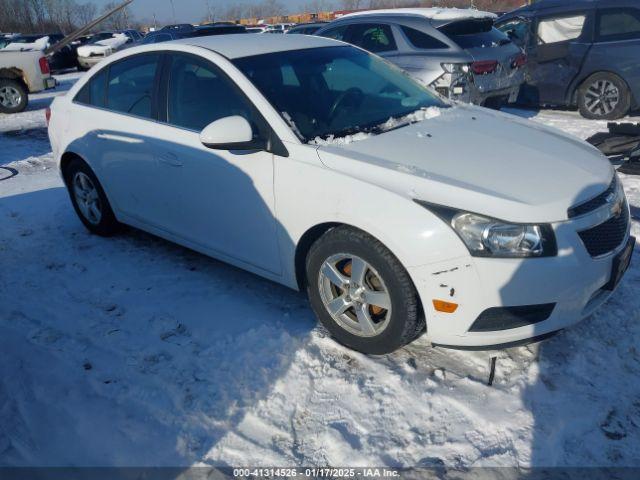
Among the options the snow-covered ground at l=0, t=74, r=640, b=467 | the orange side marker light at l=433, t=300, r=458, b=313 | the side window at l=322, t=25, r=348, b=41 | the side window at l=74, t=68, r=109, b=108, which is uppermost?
the side window at l=322, t=25, r=348, b=41

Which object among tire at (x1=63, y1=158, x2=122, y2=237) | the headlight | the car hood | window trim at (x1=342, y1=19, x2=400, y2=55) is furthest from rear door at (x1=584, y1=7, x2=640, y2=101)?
tire at (x1=63, y1=158, x2=122, y2=237)

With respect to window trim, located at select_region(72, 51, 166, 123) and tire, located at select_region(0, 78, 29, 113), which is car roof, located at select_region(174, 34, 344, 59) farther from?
tire, located at select_region(0, 78, 29, 113)

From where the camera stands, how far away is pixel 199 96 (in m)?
3.72

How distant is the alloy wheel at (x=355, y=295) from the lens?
294 cm

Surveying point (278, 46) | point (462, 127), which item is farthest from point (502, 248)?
point (278, 46)

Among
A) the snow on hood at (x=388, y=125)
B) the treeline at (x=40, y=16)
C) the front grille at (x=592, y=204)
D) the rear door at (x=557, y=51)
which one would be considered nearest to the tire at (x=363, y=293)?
the snow on hood at (x=388, y=125)

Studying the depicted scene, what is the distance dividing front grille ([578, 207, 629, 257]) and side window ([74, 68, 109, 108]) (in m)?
3.73

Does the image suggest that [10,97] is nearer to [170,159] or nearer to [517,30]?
[170,159]

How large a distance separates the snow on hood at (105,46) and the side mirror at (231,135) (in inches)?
804

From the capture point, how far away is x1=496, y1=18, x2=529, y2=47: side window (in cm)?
927

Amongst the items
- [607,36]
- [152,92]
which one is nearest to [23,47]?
[152,92]

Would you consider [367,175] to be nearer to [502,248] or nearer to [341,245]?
[341,245]

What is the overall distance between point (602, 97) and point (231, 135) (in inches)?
282

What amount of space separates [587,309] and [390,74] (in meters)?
2.27
